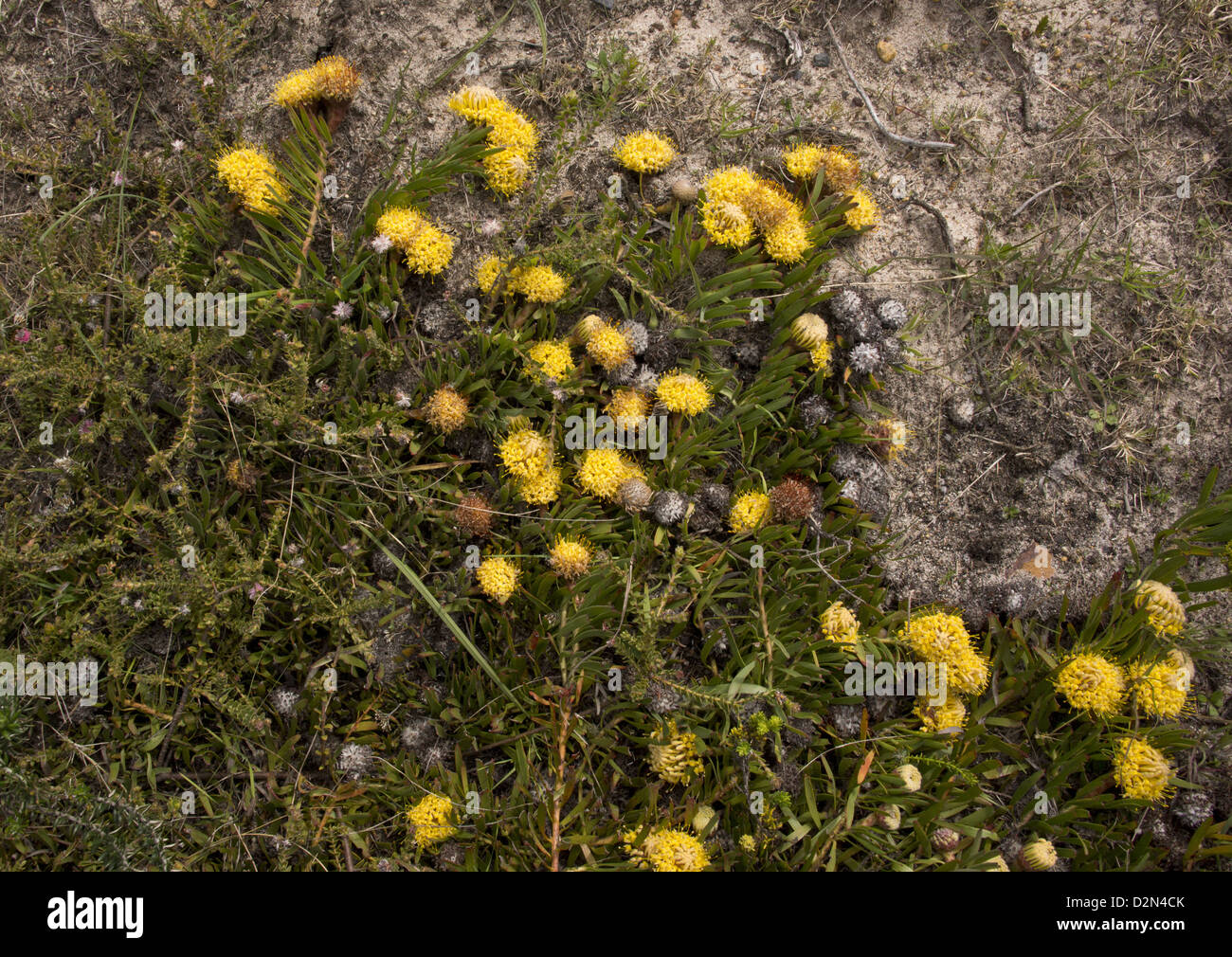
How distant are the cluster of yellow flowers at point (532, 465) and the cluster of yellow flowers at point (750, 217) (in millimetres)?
1331

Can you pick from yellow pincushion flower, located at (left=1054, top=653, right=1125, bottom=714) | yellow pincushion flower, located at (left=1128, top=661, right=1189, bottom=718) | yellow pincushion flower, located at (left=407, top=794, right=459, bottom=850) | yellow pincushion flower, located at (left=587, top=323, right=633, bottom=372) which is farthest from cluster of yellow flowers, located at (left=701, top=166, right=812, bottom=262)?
yellow pincushion flower, located at (left=407, top=794, right=459, bottom=850)

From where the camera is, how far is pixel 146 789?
3.34 meters

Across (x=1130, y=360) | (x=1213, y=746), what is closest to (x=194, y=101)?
(x=1130, y=360)

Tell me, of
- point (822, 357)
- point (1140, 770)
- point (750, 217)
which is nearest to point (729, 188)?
point (750, 217)

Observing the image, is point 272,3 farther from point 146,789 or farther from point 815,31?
point 146,789

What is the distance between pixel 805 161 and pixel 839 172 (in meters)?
0.18

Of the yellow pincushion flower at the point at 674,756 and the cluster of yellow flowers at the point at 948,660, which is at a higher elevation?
the cluster of yellow flowers at the point at 948,660

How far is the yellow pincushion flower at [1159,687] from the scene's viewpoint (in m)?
3.58

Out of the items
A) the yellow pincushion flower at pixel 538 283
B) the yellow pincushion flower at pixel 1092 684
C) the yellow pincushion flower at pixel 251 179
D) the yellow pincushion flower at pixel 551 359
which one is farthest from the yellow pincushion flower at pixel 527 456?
the yellow pincushion flower at pixel 1092 684

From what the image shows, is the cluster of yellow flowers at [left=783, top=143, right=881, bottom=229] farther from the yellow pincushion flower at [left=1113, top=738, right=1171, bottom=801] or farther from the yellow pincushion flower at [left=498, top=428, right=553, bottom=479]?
the yellow pincushion flower at [left=1113, top=738, right=1171, bottom=801]

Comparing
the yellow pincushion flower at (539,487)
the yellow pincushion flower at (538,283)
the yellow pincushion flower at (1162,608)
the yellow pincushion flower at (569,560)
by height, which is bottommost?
the yellow pincushion flower at (1162,608)

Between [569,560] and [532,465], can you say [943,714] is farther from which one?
[532,465]

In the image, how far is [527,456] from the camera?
3453 millimetres

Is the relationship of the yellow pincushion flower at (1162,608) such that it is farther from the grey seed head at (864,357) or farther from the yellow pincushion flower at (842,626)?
the grey seed head at (864,357)
